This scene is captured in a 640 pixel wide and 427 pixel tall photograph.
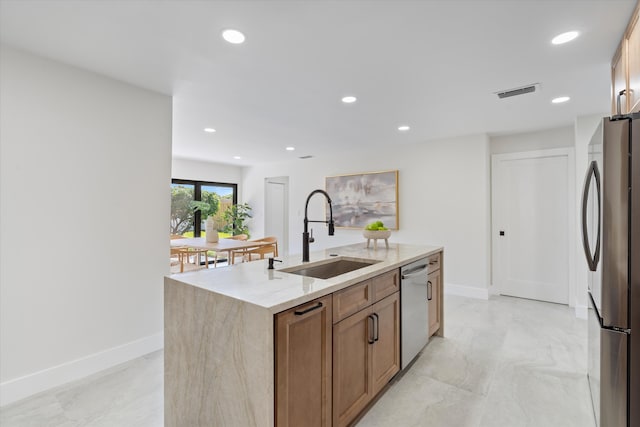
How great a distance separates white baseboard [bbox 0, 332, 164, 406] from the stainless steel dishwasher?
2232mm

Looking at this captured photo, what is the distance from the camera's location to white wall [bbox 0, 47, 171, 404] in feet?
6.75

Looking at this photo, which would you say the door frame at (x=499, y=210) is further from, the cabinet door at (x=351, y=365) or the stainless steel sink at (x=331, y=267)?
the cabinet door at (x=351, y=365)

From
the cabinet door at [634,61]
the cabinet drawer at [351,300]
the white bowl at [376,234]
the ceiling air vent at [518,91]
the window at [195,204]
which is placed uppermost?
the ceiling air vent at [518,91]

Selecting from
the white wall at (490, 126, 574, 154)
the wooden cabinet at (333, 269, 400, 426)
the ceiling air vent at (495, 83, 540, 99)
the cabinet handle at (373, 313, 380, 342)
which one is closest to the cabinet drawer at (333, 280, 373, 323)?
the wooden cabinet at (333, 269, 400, 426)

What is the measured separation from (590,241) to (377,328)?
1306 mm

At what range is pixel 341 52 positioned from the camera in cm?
213

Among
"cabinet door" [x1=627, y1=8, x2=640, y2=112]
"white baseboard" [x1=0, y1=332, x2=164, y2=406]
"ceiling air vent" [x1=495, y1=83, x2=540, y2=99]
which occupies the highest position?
"ceiling air vent" [x1=495, y1=83, x2=540, y2=99]

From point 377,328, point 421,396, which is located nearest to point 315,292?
point 377,328

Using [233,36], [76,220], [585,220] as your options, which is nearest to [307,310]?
[585,220]

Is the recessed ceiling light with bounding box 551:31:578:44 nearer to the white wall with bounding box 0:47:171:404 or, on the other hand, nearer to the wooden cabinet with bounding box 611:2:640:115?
the wooden cabinet with bounding box 611:2:640:115

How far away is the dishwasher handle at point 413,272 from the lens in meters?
2.26

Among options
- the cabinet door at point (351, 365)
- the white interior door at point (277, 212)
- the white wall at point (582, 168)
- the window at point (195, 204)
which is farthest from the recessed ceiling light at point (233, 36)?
the white interior door at point (277, 212)

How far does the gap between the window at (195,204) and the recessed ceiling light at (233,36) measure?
518cm

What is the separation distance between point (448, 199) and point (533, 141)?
4.51 feet
